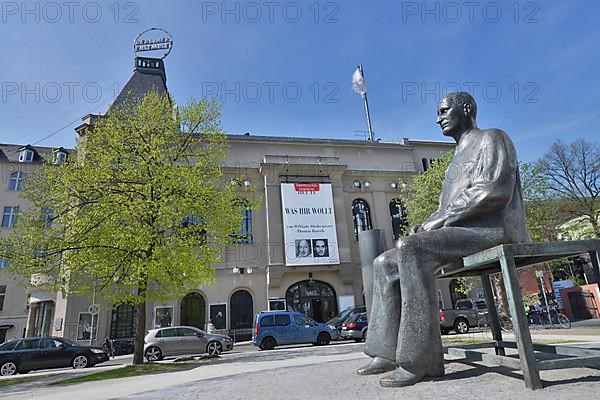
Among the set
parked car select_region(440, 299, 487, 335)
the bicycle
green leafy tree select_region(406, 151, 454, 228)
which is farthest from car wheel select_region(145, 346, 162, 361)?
the bicycle

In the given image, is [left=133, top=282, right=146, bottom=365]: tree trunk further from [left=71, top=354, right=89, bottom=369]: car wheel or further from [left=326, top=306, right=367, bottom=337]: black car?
[left=326, top=306, right=367, bottom=337]: black car

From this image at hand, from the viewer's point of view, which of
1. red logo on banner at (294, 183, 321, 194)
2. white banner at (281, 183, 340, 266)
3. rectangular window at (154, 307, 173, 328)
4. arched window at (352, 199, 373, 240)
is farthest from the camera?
arched window at (352, 199, 373, 240)

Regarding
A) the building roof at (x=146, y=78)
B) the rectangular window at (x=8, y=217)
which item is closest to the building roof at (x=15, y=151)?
the rectangular window at (x=8, y=217)

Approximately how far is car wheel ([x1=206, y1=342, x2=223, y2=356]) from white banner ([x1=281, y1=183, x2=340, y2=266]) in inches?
378

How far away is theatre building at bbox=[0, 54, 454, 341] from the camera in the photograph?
24.5m

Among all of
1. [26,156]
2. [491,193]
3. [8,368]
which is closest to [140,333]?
[8,368]

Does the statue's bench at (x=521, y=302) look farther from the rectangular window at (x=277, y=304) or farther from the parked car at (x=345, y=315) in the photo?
the rectangular window at (x=277, y=304)

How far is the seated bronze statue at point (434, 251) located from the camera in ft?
11.3

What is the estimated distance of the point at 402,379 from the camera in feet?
10.7

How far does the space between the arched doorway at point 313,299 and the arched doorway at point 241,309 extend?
2.71 metres

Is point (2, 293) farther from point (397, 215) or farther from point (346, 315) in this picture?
point (397, 215)

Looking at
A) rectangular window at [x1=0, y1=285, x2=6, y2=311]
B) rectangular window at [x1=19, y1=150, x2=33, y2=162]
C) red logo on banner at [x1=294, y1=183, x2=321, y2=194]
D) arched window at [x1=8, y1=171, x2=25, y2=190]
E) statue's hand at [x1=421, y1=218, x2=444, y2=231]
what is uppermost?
rectangular window at [x1=19, y1=150, x2=33, y2=162]

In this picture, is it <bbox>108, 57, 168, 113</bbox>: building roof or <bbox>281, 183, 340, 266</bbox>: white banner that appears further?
<bbox>108, 57, 168, 113</bbox>: building roof

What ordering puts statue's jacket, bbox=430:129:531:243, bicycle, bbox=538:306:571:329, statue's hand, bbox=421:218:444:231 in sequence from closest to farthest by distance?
1. statue's jacket, bbox=430:129:531:243
2. statue's hand, bbox=421:218:444:231
3. bicycle, bbox=538:306:571:329
